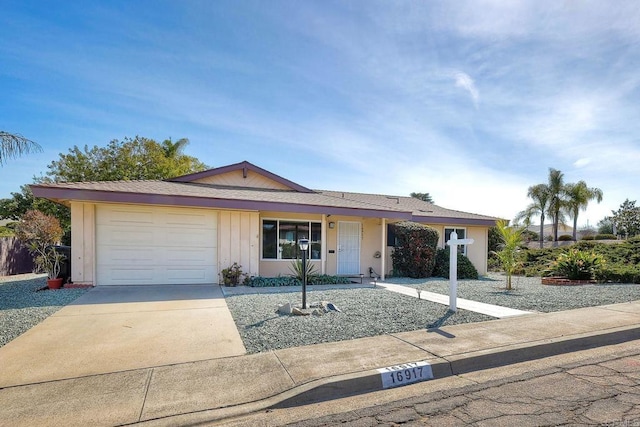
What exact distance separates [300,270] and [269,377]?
7.31 m

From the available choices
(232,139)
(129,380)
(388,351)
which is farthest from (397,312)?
(232,139)

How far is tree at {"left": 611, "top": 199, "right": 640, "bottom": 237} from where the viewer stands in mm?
38156

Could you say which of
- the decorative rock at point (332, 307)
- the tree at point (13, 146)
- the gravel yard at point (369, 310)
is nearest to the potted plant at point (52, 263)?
the tree at point (13, 146)

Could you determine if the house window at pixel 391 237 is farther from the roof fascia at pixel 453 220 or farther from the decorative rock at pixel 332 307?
the decorative rock at pixel 332 307

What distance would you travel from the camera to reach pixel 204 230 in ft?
34.3

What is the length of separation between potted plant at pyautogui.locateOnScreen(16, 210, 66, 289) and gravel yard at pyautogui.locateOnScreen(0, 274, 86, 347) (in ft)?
2.09

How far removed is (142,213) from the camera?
991cm

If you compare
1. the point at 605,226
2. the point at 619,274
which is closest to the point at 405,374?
the point at 619,274

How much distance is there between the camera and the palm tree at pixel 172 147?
76.0 feet

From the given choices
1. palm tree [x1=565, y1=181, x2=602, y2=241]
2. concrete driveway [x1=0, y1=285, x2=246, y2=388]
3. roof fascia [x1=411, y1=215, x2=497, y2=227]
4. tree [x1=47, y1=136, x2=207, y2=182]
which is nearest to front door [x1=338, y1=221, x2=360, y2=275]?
roof fascia [x1=411, y1=215, x2=497, y2=227]

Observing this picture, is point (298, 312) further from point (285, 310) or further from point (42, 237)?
point (42, 237)

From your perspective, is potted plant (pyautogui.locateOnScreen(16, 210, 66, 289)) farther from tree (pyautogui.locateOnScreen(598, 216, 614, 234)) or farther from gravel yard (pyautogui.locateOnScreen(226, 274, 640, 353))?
tree (pyautogui.locateOnScreen(598, 216, 614, 234))

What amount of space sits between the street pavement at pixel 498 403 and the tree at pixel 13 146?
23.8 ft

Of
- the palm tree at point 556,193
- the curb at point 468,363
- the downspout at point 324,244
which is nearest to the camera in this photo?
the curb at point 468,363
